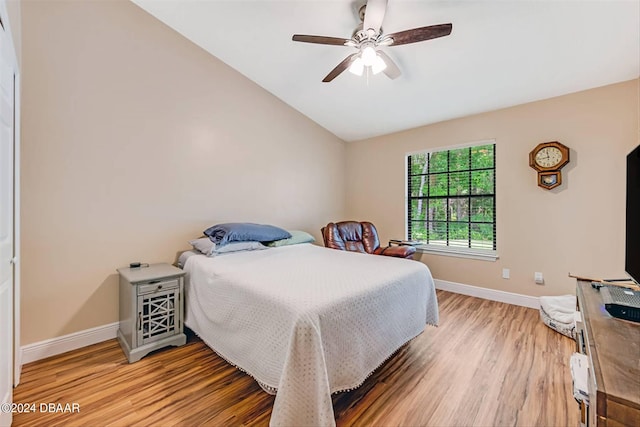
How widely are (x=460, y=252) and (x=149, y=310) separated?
3719mm

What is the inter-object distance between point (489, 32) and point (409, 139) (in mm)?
1965

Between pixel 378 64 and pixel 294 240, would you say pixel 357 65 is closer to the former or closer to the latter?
pixel 378 64

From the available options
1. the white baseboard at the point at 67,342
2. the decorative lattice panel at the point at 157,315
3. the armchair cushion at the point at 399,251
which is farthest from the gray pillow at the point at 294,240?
the white baseboard at the point at 67,342

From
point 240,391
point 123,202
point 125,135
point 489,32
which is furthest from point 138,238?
point 489,32

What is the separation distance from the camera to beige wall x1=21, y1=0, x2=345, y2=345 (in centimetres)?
213

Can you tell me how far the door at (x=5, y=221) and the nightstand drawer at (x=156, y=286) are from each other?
27.5 inches

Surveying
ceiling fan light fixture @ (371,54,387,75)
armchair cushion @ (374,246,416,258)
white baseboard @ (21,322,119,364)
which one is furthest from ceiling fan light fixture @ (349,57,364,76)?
white baseboard @ (21,322,119,364)

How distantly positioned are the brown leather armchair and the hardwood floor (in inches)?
54.6

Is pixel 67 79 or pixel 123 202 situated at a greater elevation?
pixel 67 79

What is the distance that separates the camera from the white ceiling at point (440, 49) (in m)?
2.12

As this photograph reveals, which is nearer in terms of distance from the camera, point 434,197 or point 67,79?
point 67,79

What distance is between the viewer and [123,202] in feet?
8.27

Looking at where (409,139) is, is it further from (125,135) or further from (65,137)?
(65,137)

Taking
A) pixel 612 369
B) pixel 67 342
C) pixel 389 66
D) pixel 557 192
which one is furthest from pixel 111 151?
pixel 557 192
